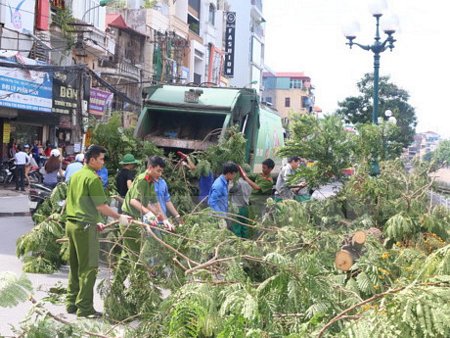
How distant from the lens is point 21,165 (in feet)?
67.6

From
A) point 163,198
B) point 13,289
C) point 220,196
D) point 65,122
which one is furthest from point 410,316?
point 65,122

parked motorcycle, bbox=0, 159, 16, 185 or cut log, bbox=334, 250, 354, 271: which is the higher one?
cut log, bbox=334, 250, 354, 271

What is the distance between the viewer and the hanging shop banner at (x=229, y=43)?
54.6m

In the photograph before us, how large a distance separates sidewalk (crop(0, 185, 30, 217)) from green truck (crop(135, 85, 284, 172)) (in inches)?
173

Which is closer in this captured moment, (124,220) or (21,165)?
(124,220)

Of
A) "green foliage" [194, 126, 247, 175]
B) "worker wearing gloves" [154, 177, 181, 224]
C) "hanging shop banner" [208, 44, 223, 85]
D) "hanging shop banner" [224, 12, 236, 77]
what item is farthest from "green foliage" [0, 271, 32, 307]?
"hanging shop banner" [224, 12, 236, 77]

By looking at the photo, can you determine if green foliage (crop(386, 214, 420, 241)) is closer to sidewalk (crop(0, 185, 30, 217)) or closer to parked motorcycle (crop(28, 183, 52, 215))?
parked motorcycle (crop(28, 183, 52, 215))

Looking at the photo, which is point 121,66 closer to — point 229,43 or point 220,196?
point 229,43

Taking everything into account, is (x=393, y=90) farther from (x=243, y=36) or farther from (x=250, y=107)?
(x=243, y=36)

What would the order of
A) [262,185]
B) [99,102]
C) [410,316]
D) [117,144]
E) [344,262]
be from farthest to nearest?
[99,102], [117,144], [262,185], [344,262], [410,316]

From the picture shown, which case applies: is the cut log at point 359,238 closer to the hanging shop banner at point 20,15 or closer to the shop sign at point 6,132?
the hanging shop banner at point 20,15

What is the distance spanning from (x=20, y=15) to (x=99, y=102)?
6482mm

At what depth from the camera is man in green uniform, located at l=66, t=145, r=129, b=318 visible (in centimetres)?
611

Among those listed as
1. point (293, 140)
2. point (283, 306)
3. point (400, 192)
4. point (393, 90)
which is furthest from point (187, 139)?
point (393, 90)
